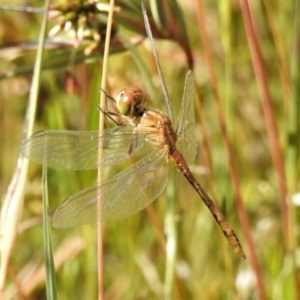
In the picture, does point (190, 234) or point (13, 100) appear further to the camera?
point (13, 100)

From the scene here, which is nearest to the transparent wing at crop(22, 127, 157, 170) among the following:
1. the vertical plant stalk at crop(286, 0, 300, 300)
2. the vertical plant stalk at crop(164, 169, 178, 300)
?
the vertical plant stalk at crop(164, 169, 178, 300)

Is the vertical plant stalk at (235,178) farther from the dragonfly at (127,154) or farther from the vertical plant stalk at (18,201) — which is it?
the vertical plant stalk at (18,201)

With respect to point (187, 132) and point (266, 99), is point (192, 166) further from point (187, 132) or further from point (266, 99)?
point (266, 99)

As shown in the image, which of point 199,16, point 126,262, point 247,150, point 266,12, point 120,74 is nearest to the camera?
point 199,16

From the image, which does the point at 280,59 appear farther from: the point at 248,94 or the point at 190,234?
the point at 248,94

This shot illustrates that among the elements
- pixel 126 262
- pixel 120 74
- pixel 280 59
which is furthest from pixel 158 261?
pixel 280 59

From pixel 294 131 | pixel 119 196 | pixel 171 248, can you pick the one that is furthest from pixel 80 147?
pixel 294 131

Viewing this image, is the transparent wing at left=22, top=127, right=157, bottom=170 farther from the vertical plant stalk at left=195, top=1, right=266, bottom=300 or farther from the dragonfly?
the vertical plant stalk at left=195, top=1, right=266, bottom=300
